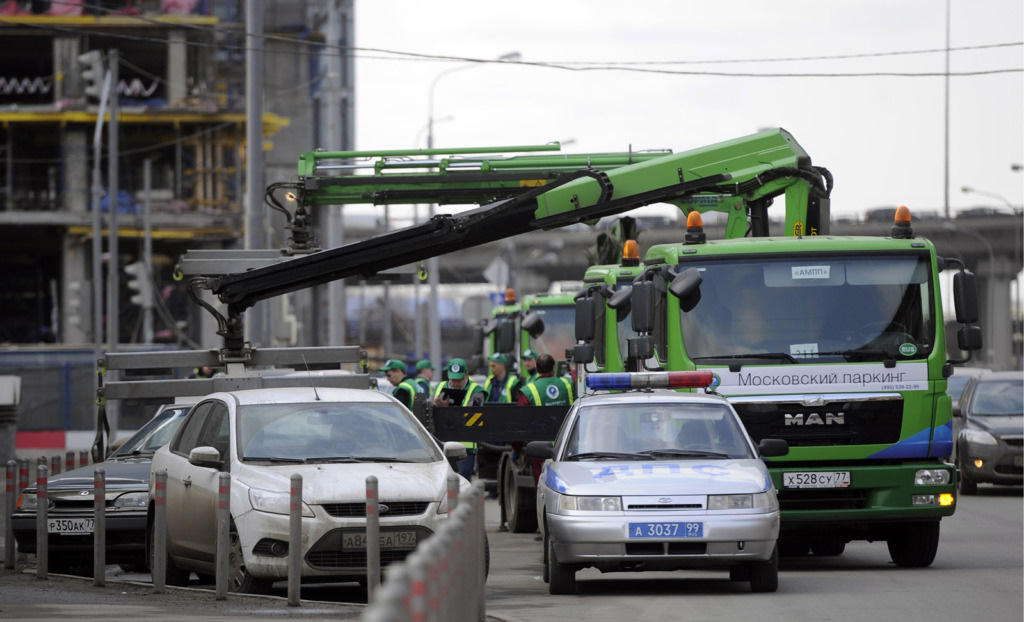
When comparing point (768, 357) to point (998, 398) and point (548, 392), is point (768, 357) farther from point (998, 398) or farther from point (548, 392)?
point (998, 398)

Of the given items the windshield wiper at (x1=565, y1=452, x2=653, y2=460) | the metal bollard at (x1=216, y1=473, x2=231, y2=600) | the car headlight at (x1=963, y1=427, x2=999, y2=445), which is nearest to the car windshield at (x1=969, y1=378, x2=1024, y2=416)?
the car headlight at (x1=963, y1=427, x2=999, y2=445)

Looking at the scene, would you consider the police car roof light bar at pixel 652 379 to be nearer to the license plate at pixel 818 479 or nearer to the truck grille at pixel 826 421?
the truck grille at pixel 826 421

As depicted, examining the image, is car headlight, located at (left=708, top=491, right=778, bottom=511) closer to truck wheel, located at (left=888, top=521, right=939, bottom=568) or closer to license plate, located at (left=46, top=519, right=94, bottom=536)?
truck wheel, located at (left=888, top=521, right=939, bottom=568)

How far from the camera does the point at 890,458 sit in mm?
14023

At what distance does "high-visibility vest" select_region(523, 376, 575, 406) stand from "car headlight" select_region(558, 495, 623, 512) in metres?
6.53

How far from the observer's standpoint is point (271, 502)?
36.9 feet

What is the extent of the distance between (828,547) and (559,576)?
516 cm

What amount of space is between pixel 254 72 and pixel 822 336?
487 inches

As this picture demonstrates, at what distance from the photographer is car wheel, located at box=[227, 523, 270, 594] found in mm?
11461

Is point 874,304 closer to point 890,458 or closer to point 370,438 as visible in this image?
point 890,458

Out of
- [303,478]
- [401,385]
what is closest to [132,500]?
[303,478]

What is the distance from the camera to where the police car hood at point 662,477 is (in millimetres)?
11664

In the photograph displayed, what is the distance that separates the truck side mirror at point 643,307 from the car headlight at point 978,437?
10.3 metres

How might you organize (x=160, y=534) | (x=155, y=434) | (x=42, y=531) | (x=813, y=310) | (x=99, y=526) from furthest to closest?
(x=155, y=434) → (x=813, y=310) → (x=42, y=531) → (x=99, y=526) → (x=160, y=534)
